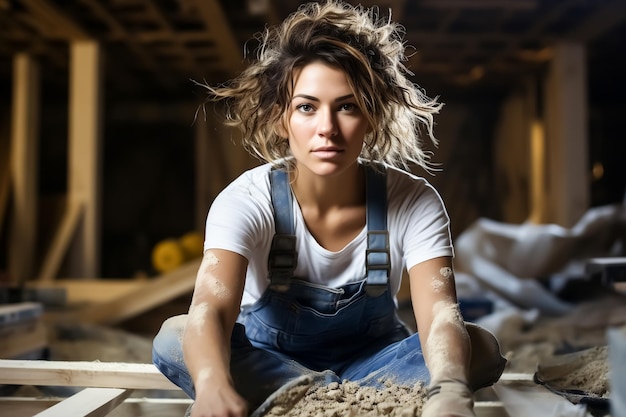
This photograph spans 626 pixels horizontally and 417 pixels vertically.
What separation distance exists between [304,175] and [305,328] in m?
0.43

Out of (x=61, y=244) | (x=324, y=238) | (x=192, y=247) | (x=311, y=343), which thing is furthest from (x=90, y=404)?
(x=192, y=247)

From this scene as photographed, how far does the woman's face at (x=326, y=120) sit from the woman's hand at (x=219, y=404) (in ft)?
1.93

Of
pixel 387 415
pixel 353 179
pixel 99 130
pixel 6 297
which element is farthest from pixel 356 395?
pixel 99 130

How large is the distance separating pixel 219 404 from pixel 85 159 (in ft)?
13.8

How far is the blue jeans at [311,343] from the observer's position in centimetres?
162

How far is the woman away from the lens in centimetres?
158

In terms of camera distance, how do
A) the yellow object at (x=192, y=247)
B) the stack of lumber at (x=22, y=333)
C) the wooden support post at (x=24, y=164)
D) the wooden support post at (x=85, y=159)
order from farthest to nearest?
the yellow object at (x=192, y=247) < the wooden support post at (x=24, y=164) < the wooden support post at (x=85, y=159) < the stack of lumber at (x=22, y=333)

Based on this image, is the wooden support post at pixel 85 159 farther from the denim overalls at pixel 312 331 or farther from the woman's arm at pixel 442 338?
the woman's arm at pixel 442 338

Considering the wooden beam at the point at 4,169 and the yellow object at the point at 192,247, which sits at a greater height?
the wooden beam at the point at 4,169

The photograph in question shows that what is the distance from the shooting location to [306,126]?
1.62 metres

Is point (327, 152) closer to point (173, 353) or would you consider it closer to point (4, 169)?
point (173, 353)

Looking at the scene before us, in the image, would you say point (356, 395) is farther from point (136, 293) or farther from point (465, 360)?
point (136, 293)

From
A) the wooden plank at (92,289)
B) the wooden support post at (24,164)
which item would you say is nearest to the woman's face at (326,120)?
the wooden plank at (92,289)

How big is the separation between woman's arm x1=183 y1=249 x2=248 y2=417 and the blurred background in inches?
80.3
